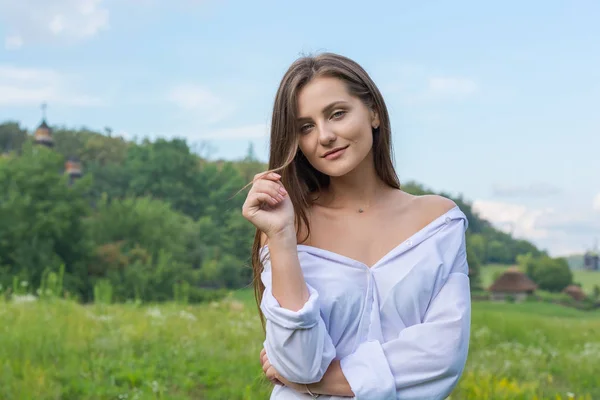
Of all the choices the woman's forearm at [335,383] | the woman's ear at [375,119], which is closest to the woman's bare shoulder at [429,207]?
the woman's ear at [375,119]

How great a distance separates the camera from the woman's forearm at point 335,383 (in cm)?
229

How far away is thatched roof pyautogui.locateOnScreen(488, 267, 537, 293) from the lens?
3484cm

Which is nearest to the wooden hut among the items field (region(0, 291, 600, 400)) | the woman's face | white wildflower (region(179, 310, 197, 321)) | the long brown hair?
field (region(0, 291, 600, 400))

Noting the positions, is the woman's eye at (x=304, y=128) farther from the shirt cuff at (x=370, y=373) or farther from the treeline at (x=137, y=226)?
the treeline at (x=137, y=226)

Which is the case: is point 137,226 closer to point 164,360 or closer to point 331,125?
point 164,360

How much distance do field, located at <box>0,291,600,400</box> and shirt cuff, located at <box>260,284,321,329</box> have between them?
2107 mm

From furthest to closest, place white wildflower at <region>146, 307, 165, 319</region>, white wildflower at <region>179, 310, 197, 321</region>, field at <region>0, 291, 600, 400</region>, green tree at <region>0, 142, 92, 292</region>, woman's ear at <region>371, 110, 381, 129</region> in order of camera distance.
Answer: green tree at <region>0, 142, 92, 292</region> → white wildflower at <region>179, 310, 197, 321</region> → white wildflower at <region>146, 307, 165, 319</region> → field at <region>0, 291, 600, 400</region> → woman's ear at <region>371, 110, 381, 129</region>

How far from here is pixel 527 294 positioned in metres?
34.4

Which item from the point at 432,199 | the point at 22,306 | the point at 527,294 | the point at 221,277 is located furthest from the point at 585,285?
the point at 432,199

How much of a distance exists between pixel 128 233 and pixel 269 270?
3736 centimetres

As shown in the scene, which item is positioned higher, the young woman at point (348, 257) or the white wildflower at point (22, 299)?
the young woman at point (348, 257)

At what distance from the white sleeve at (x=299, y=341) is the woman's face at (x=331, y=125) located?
1.47 ft

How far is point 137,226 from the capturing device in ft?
128

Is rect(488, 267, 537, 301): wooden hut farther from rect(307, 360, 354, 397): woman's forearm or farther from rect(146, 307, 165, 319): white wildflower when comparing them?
rect(307, 360, 354, 397): woman's forearm
